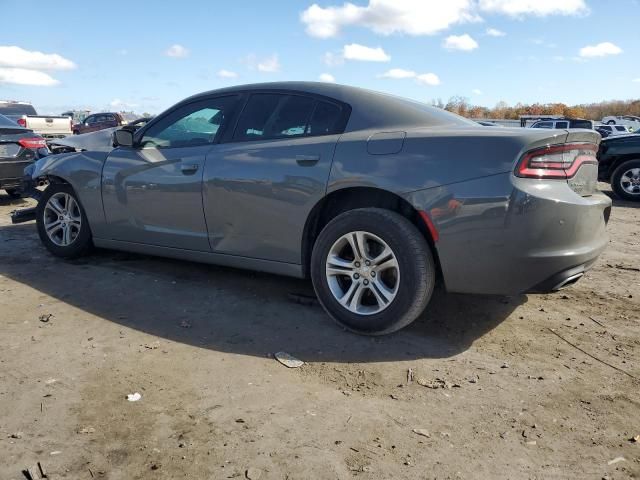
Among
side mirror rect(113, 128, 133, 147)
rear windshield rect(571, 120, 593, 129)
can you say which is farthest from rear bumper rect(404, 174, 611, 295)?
rear windshield rect(571, 120, 593, 129)

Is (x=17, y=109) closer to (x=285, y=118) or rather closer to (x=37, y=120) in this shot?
(x=37, y=120)

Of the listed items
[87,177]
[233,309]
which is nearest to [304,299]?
[233,309]

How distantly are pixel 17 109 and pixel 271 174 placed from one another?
952 inches

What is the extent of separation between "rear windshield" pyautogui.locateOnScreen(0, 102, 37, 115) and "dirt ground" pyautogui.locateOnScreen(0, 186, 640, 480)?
22.3m

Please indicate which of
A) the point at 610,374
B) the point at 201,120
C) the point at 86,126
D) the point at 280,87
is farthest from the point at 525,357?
the point at 86,126

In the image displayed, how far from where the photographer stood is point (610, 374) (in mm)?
2939

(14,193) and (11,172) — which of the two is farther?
(14,193)

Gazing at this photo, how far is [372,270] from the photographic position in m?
3.33

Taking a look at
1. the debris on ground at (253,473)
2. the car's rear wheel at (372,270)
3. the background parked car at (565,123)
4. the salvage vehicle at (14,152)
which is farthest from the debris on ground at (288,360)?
the background parked car at (565,123)

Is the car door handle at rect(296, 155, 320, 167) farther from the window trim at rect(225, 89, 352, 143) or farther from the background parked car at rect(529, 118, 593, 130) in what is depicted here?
the background parked car at rect(529, 118, 593, 130)

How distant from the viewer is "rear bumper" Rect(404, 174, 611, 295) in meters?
2.87

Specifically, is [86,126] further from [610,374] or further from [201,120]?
[610,374]

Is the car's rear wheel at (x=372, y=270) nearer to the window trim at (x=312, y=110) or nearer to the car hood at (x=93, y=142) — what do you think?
the window trim at (x=312, y=110)

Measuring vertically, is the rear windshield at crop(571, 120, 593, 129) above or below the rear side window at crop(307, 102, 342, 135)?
above
